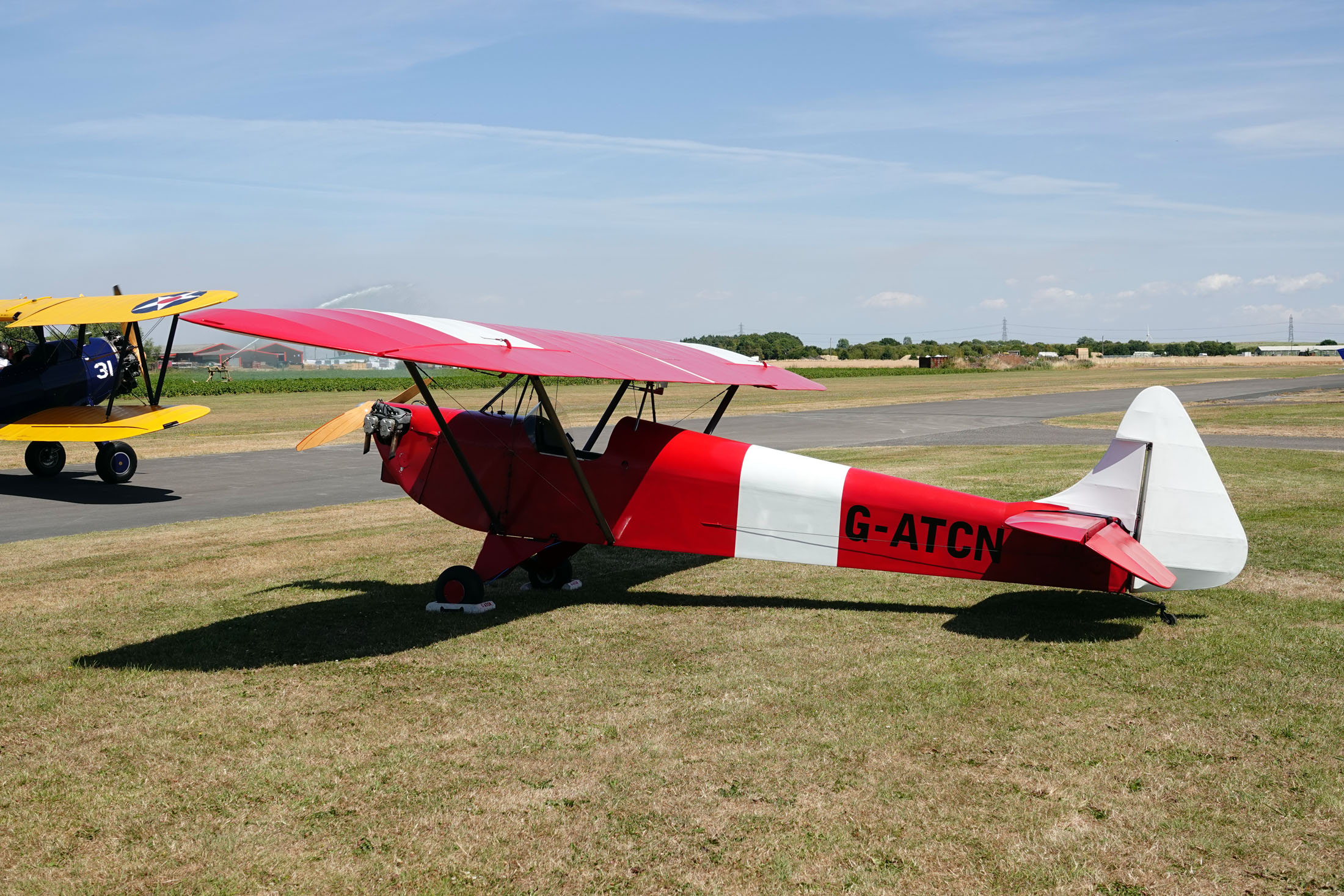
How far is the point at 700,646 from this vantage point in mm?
7922

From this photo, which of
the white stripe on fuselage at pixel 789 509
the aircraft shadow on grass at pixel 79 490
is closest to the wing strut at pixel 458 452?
the white stripe on fuselage at pixel 789 509

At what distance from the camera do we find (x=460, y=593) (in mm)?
9086

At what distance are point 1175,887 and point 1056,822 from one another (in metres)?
0.66

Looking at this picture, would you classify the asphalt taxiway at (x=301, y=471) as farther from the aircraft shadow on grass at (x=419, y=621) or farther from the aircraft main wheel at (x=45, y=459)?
the aircraft shadow on grass at (x=419, y=621)

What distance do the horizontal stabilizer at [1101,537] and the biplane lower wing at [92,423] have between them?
49.1 ft

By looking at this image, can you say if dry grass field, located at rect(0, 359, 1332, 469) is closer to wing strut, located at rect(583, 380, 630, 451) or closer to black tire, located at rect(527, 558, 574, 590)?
wing strut, located at rect(583, 380, 630, 451)

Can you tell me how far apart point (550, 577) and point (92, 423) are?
12761 mm

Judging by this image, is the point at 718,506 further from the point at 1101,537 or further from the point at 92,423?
the point at 92,423

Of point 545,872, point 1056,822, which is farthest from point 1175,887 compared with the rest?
point 545,872

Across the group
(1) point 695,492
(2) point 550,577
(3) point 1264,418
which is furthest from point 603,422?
(3) point 1264,418

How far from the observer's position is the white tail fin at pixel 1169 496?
24.5 feet

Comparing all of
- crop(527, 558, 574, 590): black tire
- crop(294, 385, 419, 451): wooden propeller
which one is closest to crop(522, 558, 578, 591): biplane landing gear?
crop(527, 558, 574, 590): black tire

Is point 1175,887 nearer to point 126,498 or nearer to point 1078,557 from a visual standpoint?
point 1078,557

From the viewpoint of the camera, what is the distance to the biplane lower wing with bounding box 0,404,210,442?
1792 centimetres
